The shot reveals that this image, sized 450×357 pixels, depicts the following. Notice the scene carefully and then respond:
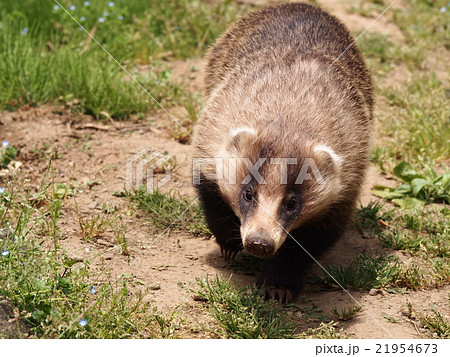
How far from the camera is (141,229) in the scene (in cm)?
580

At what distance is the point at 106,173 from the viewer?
6.56 metres

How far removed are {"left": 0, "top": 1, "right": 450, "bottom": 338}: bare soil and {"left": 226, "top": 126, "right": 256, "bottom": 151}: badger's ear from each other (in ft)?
3.70

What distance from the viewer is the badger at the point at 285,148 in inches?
181

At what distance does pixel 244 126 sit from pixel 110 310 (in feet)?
5.74

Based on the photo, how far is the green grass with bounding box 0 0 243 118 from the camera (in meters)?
7.38

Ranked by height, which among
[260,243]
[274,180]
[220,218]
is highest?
[274,180]

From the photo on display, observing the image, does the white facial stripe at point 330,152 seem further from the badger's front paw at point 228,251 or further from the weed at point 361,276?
the badger's front paw at point 228,251

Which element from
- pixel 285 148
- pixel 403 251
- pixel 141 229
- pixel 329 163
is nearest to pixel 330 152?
pixel 329 163

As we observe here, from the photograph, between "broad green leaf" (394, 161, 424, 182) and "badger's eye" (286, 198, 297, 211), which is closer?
"badger's eye" (286, 198, 297, 211)

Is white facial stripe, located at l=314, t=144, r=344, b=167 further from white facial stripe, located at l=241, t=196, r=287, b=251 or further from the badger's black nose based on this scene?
the badger's black nose

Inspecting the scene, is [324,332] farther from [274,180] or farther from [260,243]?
[274,180]

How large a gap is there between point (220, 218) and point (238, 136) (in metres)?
0.91

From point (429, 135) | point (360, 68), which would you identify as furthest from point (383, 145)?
point (360, 68)

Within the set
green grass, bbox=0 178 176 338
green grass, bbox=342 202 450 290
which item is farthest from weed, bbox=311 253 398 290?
green grass, bbox=0 178 176 338
